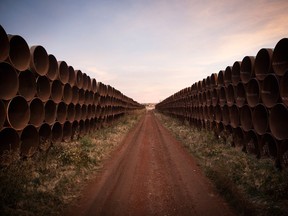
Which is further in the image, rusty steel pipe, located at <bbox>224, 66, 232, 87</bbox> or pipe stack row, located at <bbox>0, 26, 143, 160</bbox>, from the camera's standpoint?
rusty steel pipe, located at <bbox>224, 66, 232, 87</bbox>

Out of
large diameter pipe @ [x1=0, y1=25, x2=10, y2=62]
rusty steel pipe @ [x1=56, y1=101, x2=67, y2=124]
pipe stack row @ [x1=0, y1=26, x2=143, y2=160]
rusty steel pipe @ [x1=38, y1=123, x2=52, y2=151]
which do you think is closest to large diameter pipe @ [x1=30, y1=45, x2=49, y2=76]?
pipe stack row @ [x1=0, y1=26, x2=143, y2=160]

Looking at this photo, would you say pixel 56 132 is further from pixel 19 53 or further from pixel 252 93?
pixel 252 93

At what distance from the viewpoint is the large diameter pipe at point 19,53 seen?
341 inches

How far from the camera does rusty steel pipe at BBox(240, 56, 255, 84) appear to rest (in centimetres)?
998

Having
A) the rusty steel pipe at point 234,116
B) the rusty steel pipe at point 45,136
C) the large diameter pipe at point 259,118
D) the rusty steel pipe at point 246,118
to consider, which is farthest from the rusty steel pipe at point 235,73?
the rusty steel pipe at point 45,136

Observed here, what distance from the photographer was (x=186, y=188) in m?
7.36

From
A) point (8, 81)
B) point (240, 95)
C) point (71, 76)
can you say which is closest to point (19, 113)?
point (8, 81)

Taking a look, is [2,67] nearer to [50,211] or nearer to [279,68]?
[50,211]

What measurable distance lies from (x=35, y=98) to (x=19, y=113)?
0.86m

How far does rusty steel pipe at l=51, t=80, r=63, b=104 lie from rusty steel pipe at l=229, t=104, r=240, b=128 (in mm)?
6916

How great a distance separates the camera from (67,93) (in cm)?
1305

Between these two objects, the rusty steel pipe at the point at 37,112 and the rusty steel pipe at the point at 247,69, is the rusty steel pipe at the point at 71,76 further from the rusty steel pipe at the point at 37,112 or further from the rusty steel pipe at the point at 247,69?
the rusty steel pipe at the point at 247,69

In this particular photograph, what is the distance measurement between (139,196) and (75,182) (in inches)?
73.5

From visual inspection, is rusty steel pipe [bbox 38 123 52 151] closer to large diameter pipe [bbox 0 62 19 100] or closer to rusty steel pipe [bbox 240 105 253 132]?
large diameter pipe [bbox 0 62 19 100]
